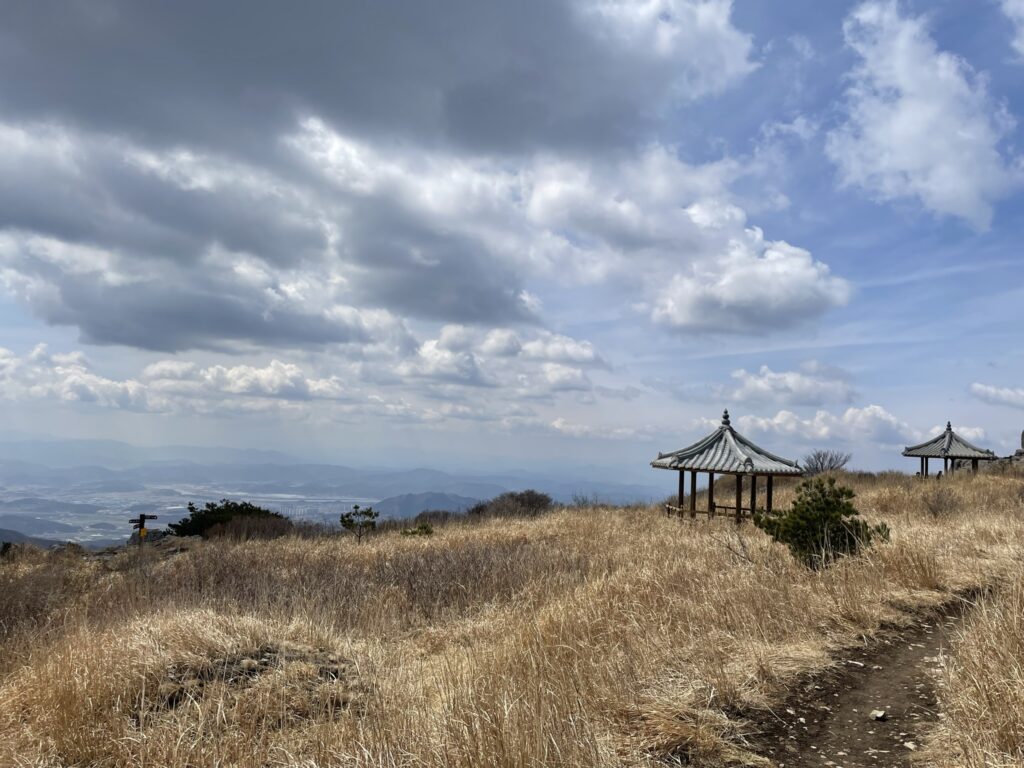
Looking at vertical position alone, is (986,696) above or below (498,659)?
above

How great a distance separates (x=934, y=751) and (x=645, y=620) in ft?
9.78

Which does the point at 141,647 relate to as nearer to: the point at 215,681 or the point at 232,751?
the point at 215,681

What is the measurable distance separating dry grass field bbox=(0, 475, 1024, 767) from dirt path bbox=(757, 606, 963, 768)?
8.0 inches

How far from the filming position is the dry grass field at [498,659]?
12.6ft

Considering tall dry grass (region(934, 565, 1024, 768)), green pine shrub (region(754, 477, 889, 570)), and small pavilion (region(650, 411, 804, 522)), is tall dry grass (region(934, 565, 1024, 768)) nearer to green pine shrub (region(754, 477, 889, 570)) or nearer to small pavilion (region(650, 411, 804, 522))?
green pine shrub (region(754, 477, 889, 570))

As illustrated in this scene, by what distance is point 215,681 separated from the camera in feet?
17.8

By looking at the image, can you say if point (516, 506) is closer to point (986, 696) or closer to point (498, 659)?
point (498, 659)

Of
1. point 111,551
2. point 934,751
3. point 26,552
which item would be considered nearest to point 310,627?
point 934,751

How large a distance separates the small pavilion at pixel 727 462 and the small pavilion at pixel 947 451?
620 inches

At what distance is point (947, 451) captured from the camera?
3134 centimetres

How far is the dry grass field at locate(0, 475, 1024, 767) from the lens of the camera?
384cm

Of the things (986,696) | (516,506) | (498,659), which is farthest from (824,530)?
(516,506)

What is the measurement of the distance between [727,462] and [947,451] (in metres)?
18.6

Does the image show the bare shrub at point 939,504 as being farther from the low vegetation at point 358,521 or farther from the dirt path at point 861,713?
the low vegetation at point 358,521
